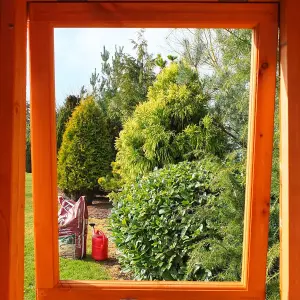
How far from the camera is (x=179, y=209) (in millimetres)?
1670

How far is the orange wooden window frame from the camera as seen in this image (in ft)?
4.73

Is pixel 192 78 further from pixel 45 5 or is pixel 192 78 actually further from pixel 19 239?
pixel 19 239

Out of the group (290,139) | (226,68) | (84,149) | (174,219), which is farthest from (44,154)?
(290,139)

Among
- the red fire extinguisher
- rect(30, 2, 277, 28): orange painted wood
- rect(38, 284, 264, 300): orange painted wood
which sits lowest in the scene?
rect(38, 284, 264, 300): orange painted wood

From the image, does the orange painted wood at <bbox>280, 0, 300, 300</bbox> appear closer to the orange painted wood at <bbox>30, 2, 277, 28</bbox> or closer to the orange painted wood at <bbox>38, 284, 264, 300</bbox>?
the orange painted wood at <bbox>30, 2, 277, 28</bbox>

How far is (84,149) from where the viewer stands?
158 centimetres

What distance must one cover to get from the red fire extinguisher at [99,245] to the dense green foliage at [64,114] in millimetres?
386

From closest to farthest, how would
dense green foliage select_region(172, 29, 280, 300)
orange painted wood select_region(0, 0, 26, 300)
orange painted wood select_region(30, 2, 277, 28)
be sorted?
1. orange painted wood select_region(0, 0, 26, 300)
2. orange painted wood select_region(30, 2, 277, 28)
3. dense green foliage select_region(172, 29, 280, 300)

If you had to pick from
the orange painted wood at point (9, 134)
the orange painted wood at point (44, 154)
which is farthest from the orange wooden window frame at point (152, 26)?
the orange painted wood at point (9, 134)

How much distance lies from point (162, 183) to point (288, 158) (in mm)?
509

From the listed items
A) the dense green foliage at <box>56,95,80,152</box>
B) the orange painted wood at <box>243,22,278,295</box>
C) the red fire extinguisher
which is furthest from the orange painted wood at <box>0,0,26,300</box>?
the orange painted wood at <box>243,22,278,295</box>

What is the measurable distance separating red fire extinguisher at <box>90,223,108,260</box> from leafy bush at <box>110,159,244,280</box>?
0.17ft

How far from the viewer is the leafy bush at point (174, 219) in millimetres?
1637

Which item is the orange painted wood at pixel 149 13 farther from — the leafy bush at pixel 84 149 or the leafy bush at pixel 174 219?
the leafy bush at pixel 174 219
